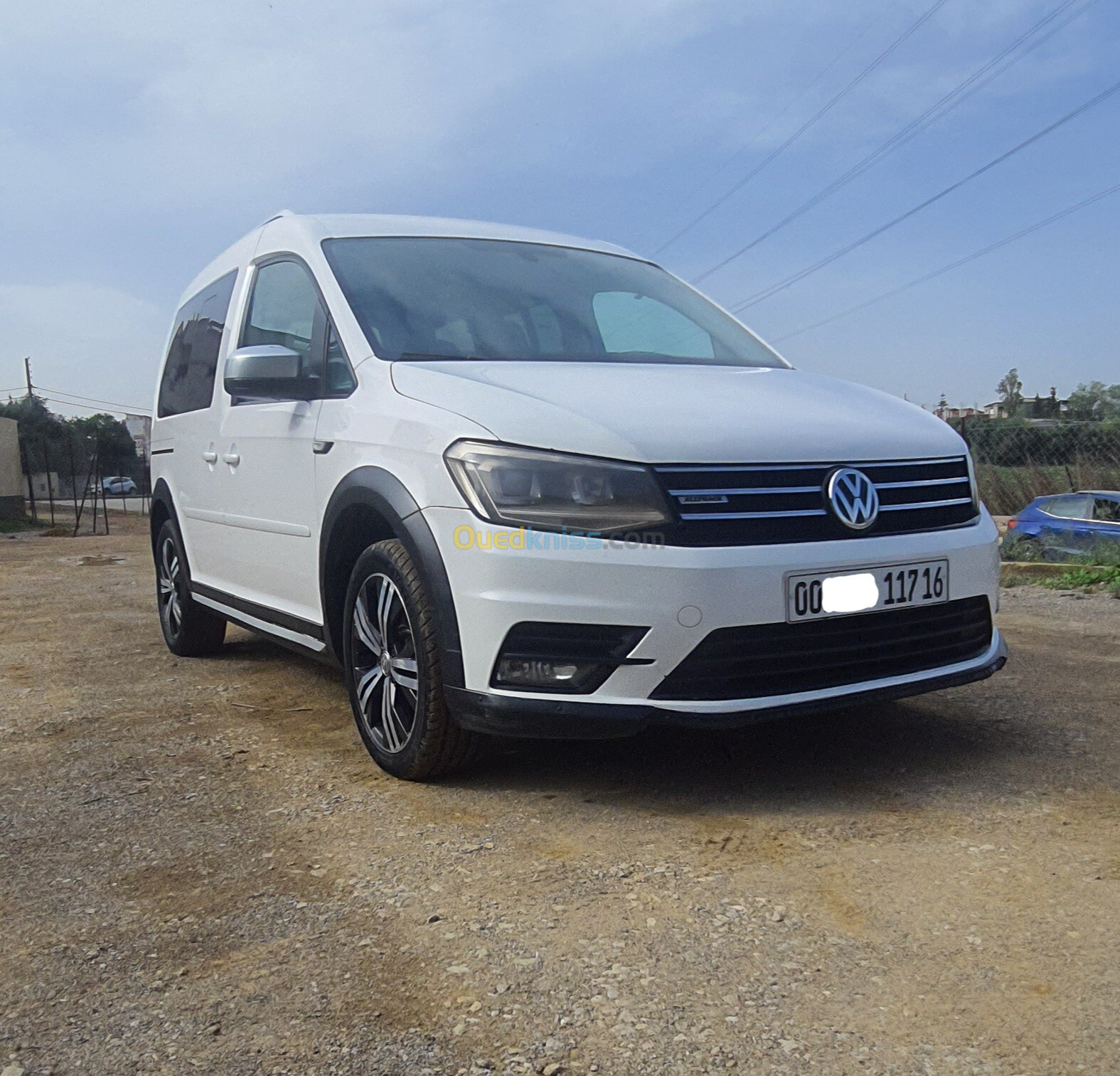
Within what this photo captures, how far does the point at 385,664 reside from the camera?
3.36m

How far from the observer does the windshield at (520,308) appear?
3668mm

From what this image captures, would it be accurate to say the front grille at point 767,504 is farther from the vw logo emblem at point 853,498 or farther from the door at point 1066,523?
the door at point 1066,523

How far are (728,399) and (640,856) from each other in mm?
1292

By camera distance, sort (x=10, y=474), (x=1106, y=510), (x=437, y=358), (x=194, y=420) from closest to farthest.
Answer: (x=437, y=358) → (x=194, y=420) → (x=1106, y=510) → (x=10, y=474)

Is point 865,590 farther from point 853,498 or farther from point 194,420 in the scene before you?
point 194,420

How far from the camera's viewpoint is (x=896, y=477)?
3178 millimetres

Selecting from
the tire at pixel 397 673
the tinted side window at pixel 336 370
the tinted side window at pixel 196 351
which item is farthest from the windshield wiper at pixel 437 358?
the tinted side window at pixel 196 351

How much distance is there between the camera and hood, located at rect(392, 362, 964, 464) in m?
2.90

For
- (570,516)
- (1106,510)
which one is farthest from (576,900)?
(1106,510)

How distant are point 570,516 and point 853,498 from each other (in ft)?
2.58

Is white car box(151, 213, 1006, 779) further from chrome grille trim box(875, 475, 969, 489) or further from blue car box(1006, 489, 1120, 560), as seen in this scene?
blue car box(1006, 489, 1120, 560)

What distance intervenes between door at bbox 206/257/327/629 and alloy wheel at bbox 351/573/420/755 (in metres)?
0.37

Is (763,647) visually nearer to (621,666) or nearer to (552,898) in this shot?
(621,666)

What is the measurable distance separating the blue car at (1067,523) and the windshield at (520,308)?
6.21m
